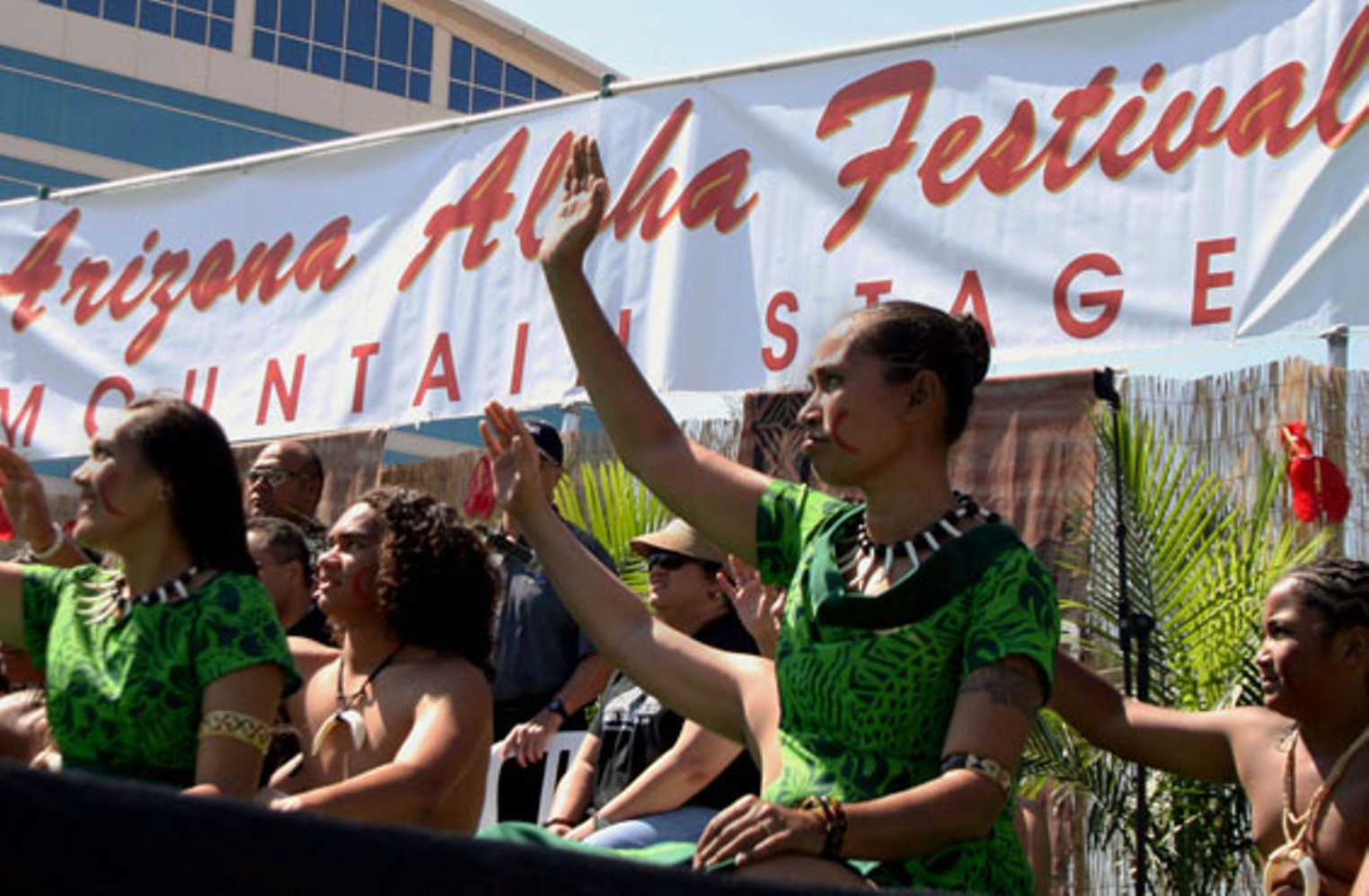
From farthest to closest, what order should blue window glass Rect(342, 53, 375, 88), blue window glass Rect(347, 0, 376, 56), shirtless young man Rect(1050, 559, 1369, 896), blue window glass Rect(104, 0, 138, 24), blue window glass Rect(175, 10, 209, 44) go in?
blue window glass Rect(347, 0, 376, 56) < blue window glass Rect(342, 53, 375, 88) < blue window glass Rect(175, 10, 209, 44) < blue window glass Rect(104, 0, 138, 24) < shirtless young man Rect(1050, 559, 1369, 896)

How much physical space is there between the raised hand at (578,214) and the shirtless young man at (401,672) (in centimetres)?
136

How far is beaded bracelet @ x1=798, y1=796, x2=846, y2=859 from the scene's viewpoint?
2.57 m

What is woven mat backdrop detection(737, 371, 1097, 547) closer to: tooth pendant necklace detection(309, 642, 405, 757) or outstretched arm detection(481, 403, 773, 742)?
tooth pendant necklace detection(309, 642, 405, 757)

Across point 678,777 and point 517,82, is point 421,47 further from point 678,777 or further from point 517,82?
point 678,777

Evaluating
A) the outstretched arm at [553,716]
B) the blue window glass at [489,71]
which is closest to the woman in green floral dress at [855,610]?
the outstretched arm at [553,716]

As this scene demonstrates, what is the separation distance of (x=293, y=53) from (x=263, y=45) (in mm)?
799

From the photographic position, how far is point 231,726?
3418mm

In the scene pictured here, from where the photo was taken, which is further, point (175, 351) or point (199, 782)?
point (175, 351)

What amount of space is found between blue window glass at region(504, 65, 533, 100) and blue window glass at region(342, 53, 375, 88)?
2996 mm

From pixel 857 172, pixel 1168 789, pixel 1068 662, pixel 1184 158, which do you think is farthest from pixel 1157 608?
pixel 1068 662

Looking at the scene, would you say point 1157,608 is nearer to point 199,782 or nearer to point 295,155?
point 199,782

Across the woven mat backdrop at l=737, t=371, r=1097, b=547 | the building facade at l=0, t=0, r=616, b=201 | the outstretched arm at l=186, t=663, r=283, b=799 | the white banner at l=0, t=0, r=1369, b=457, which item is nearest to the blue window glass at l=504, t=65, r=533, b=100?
the building facade at l=0, t=0, r=616, b=201

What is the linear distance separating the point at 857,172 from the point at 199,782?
4.36 metres

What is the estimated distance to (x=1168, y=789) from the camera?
222 inches
